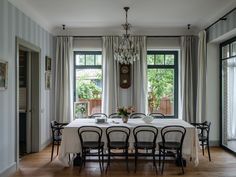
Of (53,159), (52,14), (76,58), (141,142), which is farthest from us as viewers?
(76,58)

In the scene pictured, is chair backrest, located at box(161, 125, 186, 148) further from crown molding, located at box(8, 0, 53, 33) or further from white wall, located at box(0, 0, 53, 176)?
crown molding, located at box(8, 0, 53, 33)

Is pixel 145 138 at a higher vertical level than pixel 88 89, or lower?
lower

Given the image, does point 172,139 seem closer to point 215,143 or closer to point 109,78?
point 215,143

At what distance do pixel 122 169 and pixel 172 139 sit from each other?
1.09 meters

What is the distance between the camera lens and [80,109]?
771cm

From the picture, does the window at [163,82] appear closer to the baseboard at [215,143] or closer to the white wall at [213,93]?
the white wall at [213,93]

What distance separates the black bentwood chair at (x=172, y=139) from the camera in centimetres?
484

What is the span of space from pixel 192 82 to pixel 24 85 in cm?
438

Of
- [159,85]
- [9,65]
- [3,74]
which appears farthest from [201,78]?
[3,74]

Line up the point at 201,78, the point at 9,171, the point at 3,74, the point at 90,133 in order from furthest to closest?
1. the point at 201,78
2. the point at 90,133
3. the point at 9,171
4. the point at 3,74

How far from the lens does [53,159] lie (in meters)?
5.76

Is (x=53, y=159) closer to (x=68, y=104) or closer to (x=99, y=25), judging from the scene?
(x=68, y=104)

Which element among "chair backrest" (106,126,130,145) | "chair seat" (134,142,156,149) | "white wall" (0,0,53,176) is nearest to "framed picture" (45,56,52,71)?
"white wall" (0,0,53,176)

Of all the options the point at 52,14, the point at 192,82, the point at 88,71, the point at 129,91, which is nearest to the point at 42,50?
the point at 52,14
